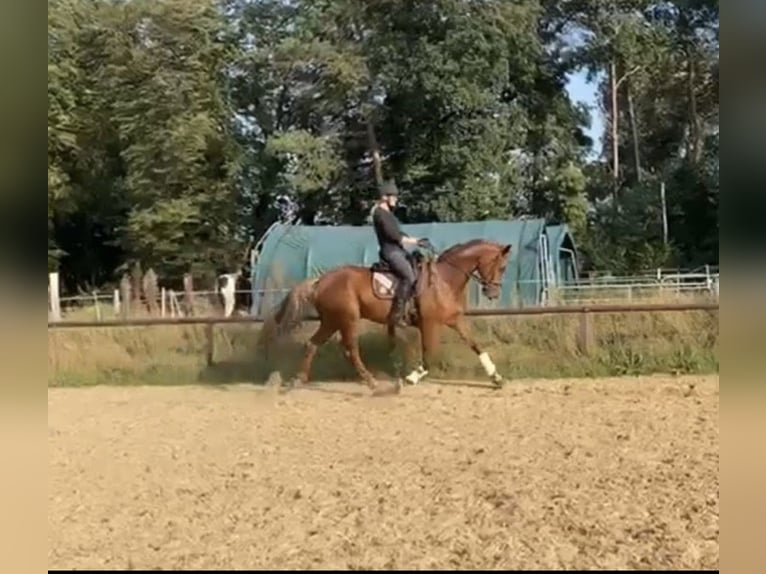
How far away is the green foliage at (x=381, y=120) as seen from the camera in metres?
2.42

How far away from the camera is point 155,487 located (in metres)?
1.64

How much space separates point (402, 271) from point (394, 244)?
11 centimetres

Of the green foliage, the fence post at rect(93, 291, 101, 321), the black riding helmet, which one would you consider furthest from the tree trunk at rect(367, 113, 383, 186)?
the fence post at rect(93, 291, 101, 321)

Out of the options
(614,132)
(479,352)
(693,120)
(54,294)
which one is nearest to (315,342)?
(479,352)

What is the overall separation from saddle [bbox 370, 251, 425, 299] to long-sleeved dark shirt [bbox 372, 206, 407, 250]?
3.4 inches

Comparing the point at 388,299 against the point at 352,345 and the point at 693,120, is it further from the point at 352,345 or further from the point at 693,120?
the point at 693,120

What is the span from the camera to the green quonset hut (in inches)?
105

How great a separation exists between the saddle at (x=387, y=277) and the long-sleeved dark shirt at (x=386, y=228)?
0.09 m

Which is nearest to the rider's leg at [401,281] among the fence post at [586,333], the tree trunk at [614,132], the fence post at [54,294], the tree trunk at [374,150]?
the tree trunk at [374,150]

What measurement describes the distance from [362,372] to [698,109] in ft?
4.00

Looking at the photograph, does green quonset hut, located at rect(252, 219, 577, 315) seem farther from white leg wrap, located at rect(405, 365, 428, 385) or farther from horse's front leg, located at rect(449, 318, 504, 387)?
white leg wrap, located at rect(405, 365, 428, 385)
